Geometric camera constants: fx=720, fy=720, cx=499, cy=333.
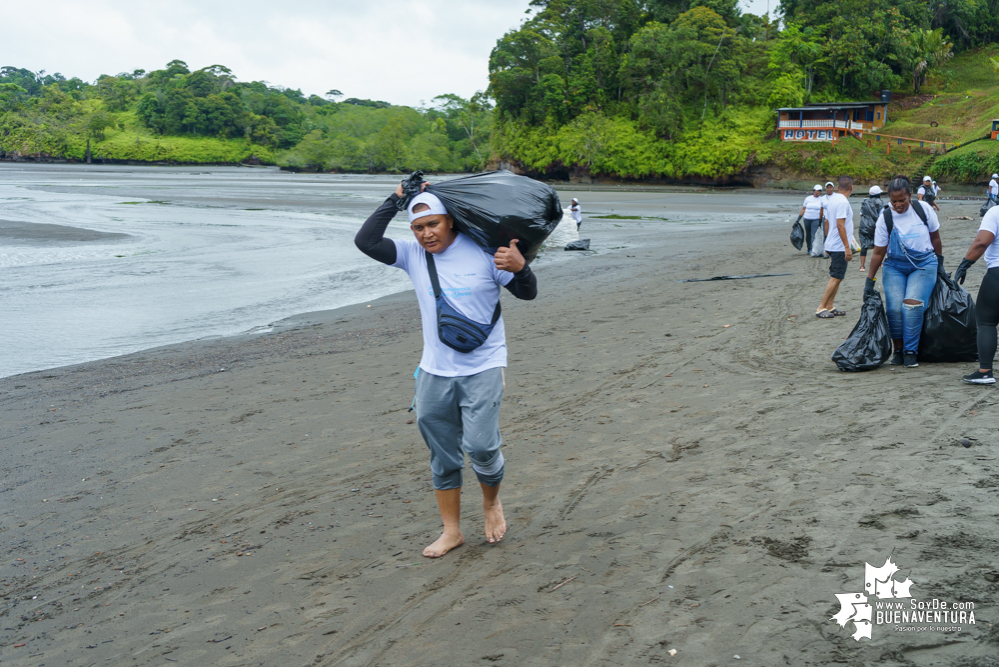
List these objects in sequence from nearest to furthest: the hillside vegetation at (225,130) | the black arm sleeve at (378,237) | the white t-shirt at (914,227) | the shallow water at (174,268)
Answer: the black arm sleeve at (378,237), the white t-shirt at (914,227), the shallow water at (174,268), the hillside vegetation at (225,130)

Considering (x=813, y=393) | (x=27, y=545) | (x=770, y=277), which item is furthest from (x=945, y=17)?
(x=27, y=545)

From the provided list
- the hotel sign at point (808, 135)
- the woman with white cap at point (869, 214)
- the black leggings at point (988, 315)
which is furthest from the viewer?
the hotel sign at point (808, 135)

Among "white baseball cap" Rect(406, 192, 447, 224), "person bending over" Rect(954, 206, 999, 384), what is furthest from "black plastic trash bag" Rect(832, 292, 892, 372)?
"white baseball cap" Rect(406, 192, 447, 224)

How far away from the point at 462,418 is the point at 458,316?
19.2 inches

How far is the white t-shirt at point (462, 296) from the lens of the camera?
3.32m

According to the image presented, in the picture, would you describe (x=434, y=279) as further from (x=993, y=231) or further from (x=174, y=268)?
(x=174, y=268)

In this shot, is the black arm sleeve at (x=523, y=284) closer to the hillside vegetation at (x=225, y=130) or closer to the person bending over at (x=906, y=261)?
the person bending over at (x=906, y=261)

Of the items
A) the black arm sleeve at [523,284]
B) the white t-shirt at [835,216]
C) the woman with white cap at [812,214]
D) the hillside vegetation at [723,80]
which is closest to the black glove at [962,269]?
the white t-shirt at [835,216]

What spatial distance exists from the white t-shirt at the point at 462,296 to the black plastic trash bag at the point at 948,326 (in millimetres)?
4757

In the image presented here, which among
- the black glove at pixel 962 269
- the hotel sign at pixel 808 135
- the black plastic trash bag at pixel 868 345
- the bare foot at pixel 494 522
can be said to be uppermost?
the hotel sign at pixel 808 135

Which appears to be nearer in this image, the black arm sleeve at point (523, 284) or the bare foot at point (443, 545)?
the black arm sleeve at point (523, 284)

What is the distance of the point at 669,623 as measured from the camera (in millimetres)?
2818

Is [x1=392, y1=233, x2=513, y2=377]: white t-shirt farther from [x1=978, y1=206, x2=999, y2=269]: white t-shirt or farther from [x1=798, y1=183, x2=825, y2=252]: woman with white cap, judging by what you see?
[x1=798, y1=183, x2=825, y2=252]: woman with white cap

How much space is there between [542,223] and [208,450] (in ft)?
11.5
